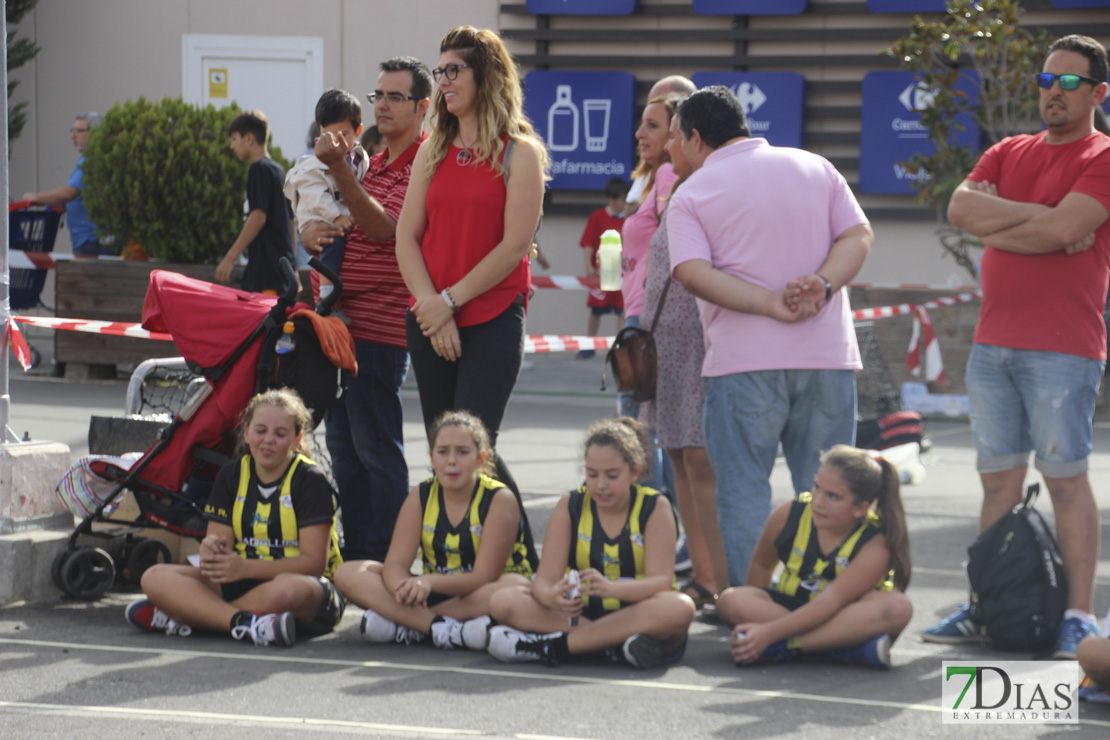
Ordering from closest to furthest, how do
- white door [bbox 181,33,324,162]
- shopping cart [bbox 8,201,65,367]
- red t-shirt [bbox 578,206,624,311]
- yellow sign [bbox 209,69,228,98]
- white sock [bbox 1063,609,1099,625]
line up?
white sock [bbox 1063,609,1099,625], shopping cart [bbox 8,201,65,367], red t-shirt [bbox 578,206,624,311], white door [bbox 181,33,324,162], yellow sign [bbox 209,69,228,98]

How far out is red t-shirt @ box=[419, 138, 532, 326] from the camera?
512cm

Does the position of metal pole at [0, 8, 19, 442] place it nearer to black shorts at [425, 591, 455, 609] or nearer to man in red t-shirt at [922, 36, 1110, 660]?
black shorts at [425, 591, 455, 609]

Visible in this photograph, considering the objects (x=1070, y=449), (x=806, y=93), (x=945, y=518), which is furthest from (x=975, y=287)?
(x=1070, y=449)

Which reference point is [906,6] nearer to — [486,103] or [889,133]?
[889,133]

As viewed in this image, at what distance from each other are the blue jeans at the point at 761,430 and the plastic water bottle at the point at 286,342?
5.10ft

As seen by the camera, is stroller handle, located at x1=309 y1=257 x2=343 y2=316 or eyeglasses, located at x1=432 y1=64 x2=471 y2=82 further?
stroller handle, located at x1=309 y1=257 x2=343 y2=316

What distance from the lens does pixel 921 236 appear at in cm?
1494

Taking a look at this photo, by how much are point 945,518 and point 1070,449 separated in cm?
263

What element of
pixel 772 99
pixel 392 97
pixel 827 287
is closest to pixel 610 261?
pixel 392 97

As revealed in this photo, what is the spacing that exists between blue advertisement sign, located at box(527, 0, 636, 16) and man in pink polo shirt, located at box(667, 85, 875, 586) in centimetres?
1077

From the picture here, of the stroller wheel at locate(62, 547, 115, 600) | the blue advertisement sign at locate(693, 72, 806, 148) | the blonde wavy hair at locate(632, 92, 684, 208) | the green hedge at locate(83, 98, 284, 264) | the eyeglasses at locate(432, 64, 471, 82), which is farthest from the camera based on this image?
the blue advertisement sign at locate(693, 72, 806, 148)

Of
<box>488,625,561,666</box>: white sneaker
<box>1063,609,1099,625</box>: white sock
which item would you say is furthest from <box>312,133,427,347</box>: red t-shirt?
<box>1063,609,1099,625</box>: white sock

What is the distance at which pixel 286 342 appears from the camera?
5.37m

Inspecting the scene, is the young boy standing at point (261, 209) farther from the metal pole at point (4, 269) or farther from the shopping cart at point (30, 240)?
the metal pole at point (4, 269)
